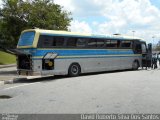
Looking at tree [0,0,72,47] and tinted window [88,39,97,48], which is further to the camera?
tree [0,0,72,47]

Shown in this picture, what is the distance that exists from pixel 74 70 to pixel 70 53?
120 centimetres

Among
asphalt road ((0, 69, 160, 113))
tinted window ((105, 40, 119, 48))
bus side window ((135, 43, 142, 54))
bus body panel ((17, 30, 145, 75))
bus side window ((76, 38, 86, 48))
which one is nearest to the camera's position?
asphalt road ((0, 69, 160, 113))

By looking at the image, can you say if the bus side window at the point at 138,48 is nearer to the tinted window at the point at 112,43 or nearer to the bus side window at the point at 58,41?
the tinted window at the point at 112,43

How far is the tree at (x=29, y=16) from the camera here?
1070 inches

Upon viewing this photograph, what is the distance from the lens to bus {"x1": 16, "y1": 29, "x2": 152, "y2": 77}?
19.6 m

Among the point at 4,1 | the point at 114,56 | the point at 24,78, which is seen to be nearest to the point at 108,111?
the point at 24,78

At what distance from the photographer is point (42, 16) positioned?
27625mm

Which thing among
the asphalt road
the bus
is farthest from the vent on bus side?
the asphalt road

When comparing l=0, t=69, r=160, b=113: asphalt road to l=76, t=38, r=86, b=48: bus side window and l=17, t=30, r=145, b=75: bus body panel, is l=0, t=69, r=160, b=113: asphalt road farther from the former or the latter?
l=76, t=38, r=86, b=48: bus side window

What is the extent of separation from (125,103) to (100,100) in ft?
3.45

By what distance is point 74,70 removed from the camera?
21906 mm

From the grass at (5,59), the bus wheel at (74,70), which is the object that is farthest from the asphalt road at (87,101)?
the grass at (5,59)

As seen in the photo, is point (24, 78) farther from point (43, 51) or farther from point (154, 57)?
point (154, 57)

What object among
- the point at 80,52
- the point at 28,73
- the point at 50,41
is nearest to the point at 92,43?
the point at 80,52
